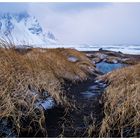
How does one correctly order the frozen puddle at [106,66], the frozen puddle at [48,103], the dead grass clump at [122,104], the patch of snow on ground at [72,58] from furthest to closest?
the patch of snow on ground at [72,58] < the frozen puddle at [106,66] < the frozen puddle at [48,103] < the dead grass clump at [122,104]

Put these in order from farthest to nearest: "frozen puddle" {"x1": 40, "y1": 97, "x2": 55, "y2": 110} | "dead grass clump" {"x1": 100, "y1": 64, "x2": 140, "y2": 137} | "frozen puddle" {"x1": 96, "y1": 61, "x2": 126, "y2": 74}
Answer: "frozen puddle" {"x1": 96, "y1": 61, "x2": 126, "y2": 74}
"frozen puddle" {"x1": 40, "y1": 97, "x2": 55, "y2": 110}
"dead grass clump" {"x1": 100, "y1": 64, "x2": 140, "y2": 137}

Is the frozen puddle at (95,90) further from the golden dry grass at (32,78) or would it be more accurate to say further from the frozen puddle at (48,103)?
the frozen puddle at (48,103)

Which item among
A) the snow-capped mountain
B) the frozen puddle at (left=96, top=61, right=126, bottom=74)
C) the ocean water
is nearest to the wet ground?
the frozen puddle at (left=96, top=61, right=126, bottom=74)

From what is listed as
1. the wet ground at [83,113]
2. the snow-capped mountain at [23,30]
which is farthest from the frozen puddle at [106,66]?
the snow-capped mountain at [23,30]

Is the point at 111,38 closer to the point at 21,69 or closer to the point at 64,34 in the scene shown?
the point at 64,34

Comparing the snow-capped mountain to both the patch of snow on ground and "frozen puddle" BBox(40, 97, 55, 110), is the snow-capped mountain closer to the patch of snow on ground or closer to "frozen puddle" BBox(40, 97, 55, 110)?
the patch of snow on ground

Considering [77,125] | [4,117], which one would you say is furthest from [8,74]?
[77,125]

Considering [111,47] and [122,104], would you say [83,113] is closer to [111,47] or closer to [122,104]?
[122,104]
